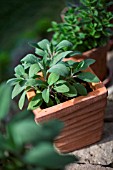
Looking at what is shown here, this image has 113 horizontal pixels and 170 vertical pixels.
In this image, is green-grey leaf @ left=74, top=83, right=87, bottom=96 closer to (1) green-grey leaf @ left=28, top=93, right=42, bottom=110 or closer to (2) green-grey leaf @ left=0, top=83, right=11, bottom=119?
(1) green-grey leaf @ left=28, top=93, right=42, bottom=110

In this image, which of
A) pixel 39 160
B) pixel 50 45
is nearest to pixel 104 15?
pixel 50 45

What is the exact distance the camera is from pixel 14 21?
13.5ft

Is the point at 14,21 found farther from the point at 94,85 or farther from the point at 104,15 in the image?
the point at 94,85

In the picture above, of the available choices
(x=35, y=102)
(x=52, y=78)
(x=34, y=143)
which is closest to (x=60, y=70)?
(x=52, y=78)

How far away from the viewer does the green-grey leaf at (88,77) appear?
1.79 metres

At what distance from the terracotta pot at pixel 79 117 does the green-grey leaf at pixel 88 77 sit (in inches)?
2.8

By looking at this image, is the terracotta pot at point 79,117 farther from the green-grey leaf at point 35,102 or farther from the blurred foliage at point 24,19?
the blurred foliage at point 24,19

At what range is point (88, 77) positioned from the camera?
1.81 metres

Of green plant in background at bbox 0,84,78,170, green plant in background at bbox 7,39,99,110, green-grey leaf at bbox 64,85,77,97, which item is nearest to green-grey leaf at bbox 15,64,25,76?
green plant in background at bbox 7,39,99,110

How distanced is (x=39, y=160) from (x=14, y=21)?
329 centimetres

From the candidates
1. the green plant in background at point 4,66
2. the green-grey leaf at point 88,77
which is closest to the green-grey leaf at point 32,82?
the green-grey leaf at point 88,77

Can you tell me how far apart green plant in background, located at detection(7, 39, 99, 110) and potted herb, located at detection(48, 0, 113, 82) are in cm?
30

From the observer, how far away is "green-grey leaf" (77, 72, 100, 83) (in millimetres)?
1795

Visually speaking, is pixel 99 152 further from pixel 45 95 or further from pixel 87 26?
pixel 87 26
